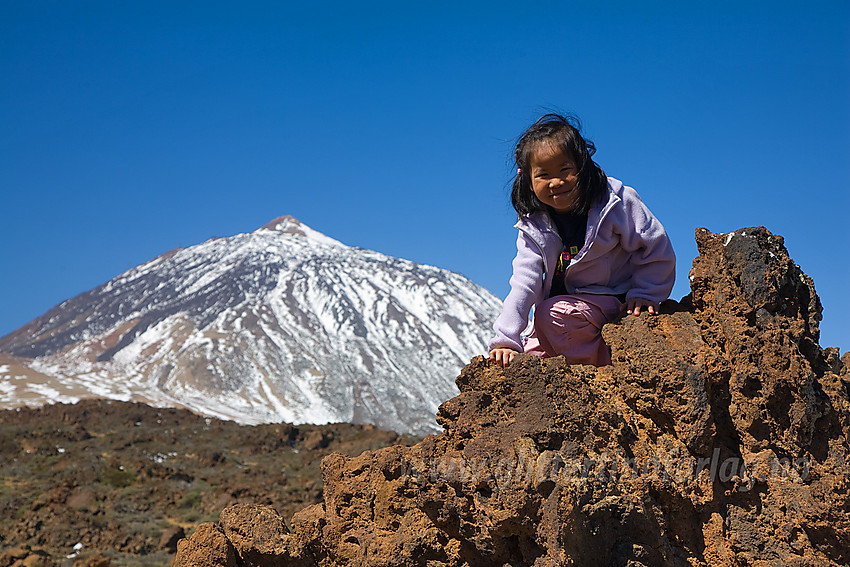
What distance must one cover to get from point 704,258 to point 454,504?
4.20 ft

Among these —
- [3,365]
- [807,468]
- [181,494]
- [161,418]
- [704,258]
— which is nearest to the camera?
[807,468]

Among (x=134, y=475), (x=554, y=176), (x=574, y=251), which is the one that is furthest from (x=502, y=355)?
(x=134, y=475)

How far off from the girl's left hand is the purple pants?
1.9 inches

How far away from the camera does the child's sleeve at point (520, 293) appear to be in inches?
110

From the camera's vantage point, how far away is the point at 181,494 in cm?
1336

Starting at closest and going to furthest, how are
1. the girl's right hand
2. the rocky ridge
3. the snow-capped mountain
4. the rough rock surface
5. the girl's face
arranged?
the rough rock surface < the girl's right hand < the girl's face < the rocky ridge < the snow-capped mountain

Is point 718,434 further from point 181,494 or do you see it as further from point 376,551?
point 181,494

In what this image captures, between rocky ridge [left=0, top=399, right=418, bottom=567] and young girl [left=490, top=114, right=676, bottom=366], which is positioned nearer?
young girl [left=490, top=114, right=676, bottom=366]

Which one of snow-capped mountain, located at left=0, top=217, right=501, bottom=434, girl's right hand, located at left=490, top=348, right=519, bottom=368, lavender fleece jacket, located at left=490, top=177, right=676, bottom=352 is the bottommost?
girl's right hand, located at left=490, top=348, right=519, bottom=368

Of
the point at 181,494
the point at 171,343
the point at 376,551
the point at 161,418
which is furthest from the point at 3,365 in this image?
the point at 376,551

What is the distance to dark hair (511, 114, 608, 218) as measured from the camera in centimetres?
279

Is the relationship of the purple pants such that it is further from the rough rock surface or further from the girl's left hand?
the rough rock surface

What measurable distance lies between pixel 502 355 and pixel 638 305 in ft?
1.89

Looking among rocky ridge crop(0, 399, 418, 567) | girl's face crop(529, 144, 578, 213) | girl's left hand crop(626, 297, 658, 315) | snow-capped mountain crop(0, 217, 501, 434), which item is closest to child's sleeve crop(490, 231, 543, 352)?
girl's face crop(529, 144, 578, 213)
